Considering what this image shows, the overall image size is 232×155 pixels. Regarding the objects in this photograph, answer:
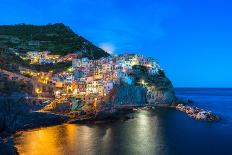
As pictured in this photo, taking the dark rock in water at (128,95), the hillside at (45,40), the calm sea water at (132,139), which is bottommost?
the calm sea water at (132,139)

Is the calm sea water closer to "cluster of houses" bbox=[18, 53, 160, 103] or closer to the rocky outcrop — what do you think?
"cluster of houses" bbox=[18, 53, 160, 103]

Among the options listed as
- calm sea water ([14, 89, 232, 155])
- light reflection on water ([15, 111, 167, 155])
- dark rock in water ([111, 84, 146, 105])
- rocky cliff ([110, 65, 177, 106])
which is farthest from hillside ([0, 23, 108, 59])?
calm sea water ([14, 89, 232, 155])

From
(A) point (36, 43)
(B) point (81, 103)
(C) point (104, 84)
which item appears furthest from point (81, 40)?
(B) point (81, 103)

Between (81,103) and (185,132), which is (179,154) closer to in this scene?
(185,132)

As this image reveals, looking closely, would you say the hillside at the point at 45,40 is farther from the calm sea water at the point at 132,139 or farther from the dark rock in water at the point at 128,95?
the calm sea water at the point at 132,139

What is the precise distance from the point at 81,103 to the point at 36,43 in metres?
82.1

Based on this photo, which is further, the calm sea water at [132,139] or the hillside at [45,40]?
the hillside at [45,40]

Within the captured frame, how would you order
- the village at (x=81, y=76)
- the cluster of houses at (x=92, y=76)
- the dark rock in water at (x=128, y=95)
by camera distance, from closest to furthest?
the village at (x=81, y=76)
the cluster of houses at (x=92, y=76)
the dark rock in water at (x=128, y=95)

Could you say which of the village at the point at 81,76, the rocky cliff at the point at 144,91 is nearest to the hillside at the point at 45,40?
the village at the point at 81,76

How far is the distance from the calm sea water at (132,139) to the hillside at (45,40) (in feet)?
276

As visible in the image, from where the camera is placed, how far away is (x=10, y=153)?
1188 inches

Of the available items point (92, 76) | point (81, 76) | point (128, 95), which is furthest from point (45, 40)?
point (128, 95)

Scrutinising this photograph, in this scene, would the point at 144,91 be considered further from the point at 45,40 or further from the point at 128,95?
the point at 45,40

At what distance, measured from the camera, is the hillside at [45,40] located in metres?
143
